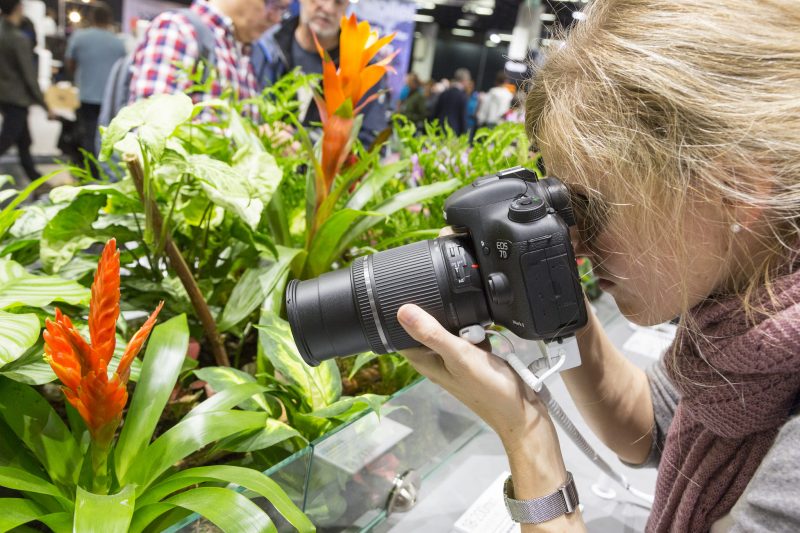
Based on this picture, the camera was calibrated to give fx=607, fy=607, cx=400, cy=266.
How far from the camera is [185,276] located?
77cm

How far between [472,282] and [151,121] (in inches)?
15.2

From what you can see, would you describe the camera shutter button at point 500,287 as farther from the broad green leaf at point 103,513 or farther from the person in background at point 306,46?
the person in background at point 306,46

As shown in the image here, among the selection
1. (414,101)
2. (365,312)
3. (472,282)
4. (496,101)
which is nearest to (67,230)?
(365,312)

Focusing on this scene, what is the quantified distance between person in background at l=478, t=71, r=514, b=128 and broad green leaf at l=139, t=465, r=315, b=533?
4.05m

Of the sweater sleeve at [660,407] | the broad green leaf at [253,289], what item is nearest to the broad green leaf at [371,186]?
the broad green leaf at [253,289]

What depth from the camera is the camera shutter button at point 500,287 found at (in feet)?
2.00

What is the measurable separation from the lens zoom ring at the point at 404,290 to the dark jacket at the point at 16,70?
2.19m

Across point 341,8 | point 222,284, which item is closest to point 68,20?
point 341,8

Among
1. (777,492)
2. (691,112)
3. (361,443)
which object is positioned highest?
(691,112)

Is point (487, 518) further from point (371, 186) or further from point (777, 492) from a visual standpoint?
point (371, 186)

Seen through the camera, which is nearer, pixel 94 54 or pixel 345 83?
pixel 345 83

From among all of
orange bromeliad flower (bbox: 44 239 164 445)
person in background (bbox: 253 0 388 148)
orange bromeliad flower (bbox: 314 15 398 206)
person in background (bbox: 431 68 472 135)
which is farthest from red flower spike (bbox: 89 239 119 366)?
person in background (bbox: 431 68 472 135)

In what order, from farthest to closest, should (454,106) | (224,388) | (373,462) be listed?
(454,106) < (373,462) < (224,388)

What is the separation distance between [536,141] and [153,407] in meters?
0.49
